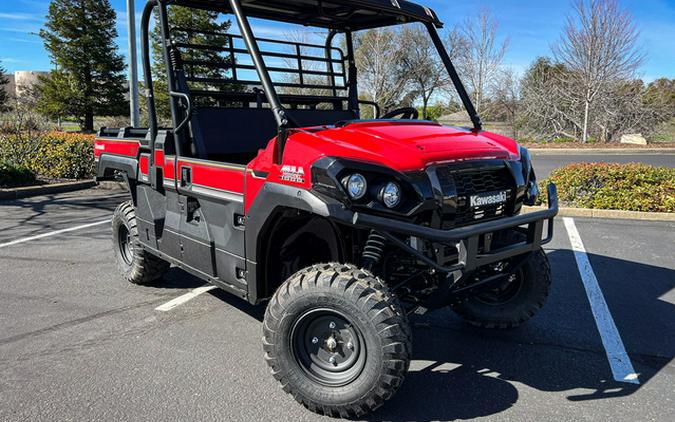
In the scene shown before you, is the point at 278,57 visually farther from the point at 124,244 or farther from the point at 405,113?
the point at 124,244

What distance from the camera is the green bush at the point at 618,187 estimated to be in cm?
816

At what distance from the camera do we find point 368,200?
275 centimetres

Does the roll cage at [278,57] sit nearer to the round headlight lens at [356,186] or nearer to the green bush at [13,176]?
the round headlight lens at [356,186]

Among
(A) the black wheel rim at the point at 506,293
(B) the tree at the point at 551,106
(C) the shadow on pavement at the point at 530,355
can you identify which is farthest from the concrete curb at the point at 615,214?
(B) the tree at the point at 551,106

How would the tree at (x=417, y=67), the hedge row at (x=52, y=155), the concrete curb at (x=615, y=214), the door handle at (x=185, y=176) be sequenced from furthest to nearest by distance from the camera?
the tree at (x=417, y=67)
the hedge row at (x=52, y=155)
the concrete curb at (x=615, y=214)
the door handle at (x=185, y=176)

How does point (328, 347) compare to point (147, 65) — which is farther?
point (147, 65)

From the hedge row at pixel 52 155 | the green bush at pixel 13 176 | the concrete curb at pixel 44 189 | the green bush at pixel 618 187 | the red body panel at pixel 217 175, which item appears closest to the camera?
the red body panel at pixel 217 175

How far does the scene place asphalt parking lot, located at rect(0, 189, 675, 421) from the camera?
2936 mm

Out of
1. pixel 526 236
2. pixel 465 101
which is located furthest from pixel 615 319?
pixel 465 101

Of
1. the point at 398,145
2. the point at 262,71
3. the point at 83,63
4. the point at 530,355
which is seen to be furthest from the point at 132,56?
the point at 83,63

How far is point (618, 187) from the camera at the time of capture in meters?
8.40

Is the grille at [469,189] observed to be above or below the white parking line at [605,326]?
above

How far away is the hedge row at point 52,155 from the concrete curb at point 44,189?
0.62 meters

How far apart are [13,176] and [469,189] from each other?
10.4m
